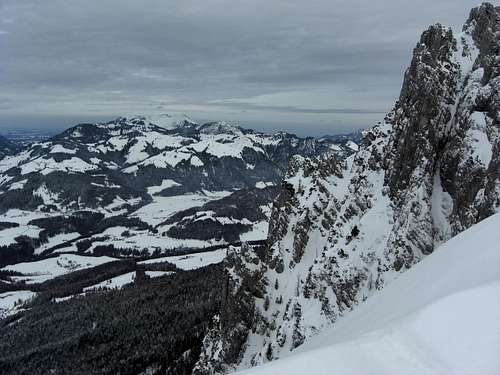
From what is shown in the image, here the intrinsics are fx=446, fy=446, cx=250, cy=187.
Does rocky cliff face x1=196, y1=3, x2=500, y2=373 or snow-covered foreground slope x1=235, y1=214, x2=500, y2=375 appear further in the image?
rocky cliff face x1=196, y1=3, x2=500, y2=373

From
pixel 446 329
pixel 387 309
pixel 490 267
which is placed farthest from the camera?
pixel 387 309

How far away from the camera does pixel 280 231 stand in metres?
102

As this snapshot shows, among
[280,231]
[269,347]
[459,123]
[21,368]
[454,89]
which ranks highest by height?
[454,89]

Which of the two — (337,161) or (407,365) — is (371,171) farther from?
(407,365)

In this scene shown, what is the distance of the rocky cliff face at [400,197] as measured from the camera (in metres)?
60.4

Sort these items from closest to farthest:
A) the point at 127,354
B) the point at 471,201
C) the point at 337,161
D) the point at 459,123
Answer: the point at 471,201 → the point at 459,123 → the point at 337,161 → the point at 127,354

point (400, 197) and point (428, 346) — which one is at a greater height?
point (428, 346)

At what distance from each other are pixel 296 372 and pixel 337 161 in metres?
91.7

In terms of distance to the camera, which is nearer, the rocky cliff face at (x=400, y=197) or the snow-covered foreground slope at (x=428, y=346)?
the snow-covered foreground slope at (x=428, y=346)

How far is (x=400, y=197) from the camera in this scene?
70.9 m

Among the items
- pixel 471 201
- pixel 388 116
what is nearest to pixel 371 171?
pixel 388 116

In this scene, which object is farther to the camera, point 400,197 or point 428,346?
point 400,197

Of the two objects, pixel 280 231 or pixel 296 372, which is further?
pixel 280 231

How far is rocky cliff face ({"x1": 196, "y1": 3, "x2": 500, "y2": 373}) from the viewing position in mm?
60375
